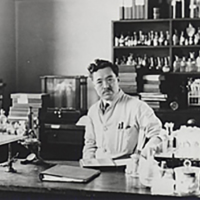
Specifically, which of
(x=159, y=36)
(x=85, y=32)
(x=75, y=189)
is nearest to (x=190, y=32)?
(x=159, y=36)

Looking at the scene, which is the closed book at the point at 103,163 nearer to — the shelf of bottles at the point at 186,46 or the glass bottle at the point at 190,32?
the shelf of bottles at the point at 186,46

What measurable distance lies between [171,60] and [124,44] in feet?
1.96

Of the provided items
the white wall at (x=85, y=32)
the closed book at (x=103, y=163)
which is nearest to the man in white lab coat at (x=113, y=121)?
the closed book at (x=103, y=163)

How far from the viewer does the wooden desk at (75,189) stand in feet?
8.13

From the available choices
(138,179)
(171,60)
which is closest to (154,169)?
(138,179)

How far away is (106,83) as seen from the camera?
3.50 metres

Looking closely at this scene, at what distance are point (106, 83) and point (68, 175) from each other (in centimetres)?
99

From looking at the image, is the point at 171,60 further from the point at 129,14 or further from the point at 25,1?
the point at 25,1

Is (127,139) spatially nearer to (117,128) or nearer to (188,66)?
(117,128)

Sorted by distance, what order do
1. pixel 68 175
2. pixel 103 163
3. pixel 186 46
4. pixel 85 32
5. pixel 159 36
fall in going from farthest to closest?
pixel 85 32 < pixel 159 36 < pixel 186 46 < pixel 103 163 < pixel 68 175

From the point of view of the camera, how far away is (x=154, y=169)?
259cm

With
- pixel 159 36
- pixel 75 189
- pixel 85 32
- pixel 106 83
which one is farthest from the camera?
pixel 85 32

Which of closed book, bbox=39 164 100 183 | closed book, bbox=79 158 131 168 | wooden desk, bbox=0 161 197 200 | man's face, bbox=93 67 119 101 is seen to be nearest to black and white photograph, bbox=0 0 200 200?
man's face, bbox=93 67 119 101

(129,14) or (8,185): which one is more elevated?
(129,14)
